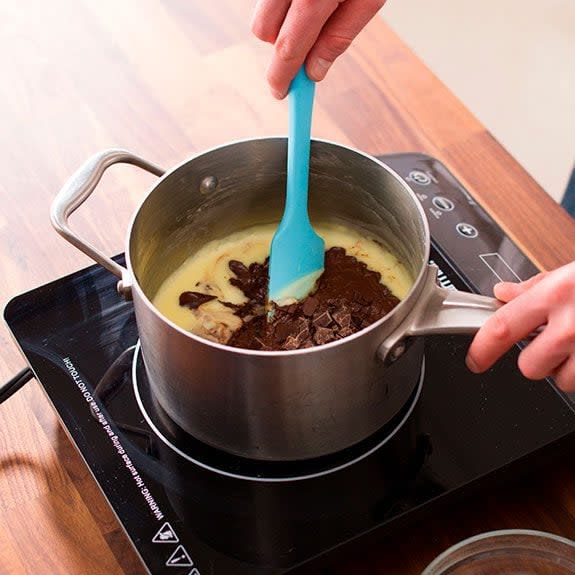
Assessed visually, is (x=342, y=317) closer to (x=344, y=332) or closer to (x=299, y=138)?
(x=344, y=332)

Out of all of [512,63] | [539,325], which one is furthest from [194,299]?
[512,63]

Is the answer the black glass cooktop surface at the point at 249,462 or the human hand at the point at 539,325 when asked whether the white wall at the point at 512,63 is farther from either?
the human hand at the point at 539,325

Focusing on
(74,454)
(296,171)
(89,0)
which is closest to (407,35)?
(89,0)

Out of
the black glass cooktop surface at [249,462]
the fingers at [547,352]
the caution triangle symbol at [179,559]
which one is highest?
the fingers at [547,352]

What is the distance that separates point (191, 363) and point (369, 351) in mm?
140

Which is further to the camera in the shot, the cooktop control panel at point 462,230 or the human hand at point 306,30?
the cooktop control panel at point 462,230

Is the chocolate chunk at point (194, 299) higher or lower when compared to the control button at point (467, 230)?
lower

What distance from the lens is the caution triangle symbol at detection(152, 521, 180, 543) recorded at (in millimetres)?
792

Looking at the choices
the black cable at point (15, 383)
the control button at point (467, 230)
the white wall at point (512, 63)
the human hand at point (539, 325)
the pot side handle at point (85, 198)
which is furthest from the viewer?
the white wall at point (512, 63)

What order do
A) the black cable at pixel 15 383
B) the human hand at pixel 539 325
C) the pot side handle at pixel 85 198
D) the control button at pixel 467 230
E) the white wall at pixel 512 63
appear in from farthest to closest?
the white wall at pixel 512 63, the control button at pixel 467 230, the black cable at pixel 15 383, the pot side handle at pixel 85 198, the human hand at pixel 539 325

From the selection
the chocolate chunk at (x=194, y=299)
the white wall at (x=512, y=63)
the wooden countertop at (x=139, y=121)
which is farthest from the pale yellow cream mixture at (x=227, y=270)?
the white wall at (x=512, y=63)

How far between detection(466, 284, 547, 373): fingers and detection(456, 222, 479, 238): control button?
1.01 feet

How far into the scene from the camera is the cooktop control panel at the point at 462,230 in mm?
Answer: 1011

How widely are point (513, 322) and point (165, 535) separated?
0.33 meters
